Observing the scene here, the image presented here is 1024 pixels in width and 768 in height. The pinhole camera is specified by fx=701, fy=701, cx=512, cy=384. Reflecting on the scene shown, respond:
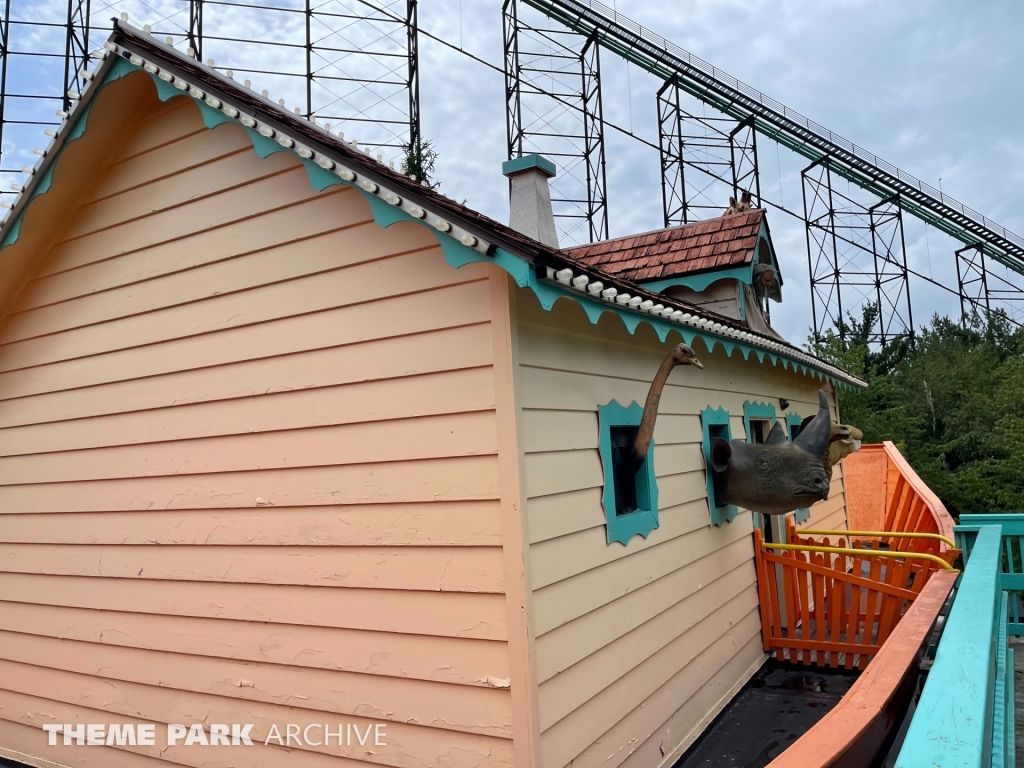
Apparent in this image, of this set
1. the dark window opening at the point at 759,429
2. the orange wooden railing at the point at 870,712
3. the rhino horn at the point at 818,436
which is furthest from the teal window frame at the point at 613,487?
the dark window opening at the point at 759,429

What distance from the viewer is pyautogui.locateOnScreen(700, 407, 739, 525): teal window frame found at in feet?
17.3

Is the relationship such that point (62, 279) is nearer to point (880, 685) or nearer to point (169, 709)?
point (169, 709)

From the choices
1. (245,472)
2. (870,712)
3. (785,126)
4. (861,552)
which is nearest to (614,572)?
(870,712)

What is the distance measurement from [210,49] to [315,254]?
56.8 ft

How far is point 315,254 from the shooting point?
12.3 feet

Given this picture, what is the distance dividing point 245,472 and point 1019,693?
4830 millimetres

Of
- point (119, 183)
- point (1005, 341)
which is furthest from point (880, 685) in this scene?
point (1005, 341)

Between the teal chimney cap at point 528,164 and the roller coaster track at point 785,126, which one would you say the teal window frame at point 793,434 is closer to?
the teal chimney cap at point 528,164

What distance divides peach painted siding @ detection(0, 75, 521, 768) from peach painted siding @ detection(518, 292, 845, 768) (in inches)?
10.1

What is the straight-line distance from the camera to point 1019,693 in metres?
4.29

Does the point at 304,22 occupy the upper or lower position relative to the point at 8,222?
upper

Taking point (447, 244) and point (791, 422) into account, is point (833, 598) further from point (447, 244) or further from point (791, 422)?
point (447, 244)

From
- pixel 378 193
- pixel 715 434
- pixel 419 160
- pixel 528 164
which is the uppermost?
pixel 419 160

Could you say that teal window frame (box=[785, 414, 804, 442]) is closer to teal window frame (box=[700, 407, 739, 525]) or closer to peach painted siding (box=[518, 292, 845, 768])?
teal window frame (box=[700, 407, 739, 525])
